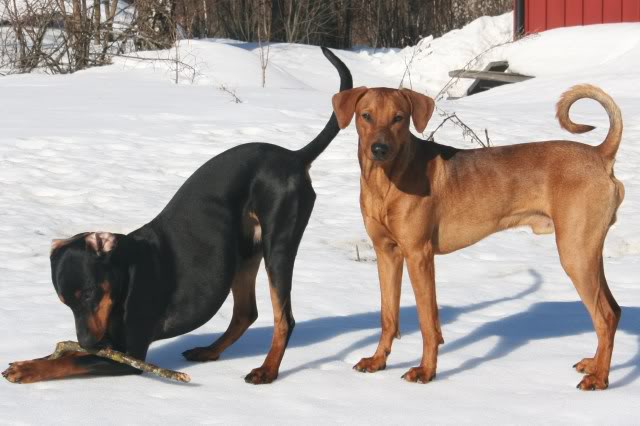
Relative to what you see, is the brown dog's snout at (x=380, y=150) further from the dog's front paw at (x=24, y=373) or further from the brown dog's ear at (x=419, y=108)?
the dog's front paw at (x=24, y=373)

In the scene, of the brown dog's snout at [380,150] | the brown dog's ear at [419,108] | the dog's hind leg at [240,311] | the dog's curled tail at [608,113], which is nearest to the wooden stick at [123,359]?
the dog's hind leg at [240,311]

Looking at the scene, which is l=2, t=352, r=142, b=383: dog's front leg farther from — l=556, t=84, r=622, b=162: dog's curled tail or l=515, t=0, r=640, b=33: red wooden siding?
l=515, t=0, r=640, b=33: red wooden siding

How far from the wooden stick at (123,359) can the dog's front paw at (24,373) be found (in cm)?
14

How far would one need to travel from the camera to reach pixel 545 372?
5082mm

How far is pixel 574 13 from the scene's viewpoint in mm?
18672

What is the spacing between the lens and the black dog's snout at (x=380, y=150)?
15.6 feet

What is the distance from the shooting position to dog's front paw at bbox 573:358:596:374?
4.97 metres

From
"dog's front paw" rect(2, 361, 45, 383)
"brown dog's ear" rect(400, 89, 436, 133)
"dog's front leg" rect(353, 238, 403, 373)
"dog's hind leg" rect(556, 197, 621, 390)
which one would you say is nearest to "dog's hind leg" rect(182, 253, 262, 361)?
"dog's front leg" rect(353, 238, 403, 373)

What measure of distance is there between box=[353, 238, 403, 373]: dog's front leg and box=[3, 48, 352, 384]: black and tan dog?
1.44ft

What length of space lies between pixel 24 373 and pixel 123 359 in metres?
0.44

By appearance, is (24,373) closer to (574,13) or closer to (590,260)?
(590,260)

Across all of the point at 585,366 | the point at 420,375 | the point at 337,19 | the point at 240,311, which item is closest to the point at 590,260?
the point at 585,366

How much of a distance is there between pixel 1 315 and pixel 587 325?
3.44m

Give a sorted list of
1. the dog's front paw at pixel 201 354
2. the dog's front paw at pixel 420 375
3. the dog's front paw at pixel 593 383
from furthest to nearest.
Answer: the dog's front paw at pixel 201 354, the dog's front paw at pixel 420 375, the dog's front paw at pixel 593 383
